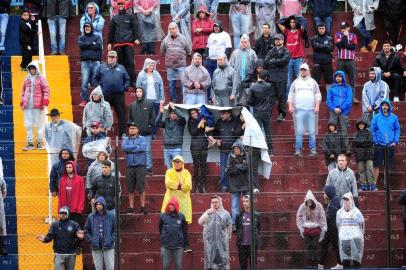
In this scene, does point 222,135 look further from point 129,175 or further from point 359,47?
point 359,47

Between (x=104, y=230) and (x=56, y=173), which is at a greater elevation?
(x=56, y=173)

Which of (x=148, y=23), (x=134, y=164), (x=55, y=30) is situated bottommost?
(x=134, y=164)

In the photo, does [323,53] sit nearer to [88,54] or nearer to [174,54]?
[174,54]

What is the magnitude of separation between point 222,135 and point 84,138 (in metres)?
2.69

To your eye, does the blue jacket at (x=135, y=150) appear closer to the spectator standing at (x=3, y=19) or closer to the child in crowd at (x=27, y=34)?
the child in crowd at (x=27, y=34)

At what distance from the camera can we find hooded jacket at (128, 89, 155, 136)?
3488cm

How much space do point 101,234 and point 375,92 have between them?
7.40 meters

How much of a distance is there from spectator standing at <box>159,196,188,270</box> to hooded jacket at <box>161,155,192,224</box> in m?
0.46

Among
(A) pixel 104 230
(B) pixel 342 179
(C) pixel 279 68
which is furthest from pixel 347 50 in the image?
(A) pixel 104 230

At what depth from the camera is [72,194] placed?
3262 cm

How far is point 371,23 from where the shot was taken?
1581 inches

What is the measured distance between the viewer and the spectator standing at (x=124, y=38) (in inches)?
1487

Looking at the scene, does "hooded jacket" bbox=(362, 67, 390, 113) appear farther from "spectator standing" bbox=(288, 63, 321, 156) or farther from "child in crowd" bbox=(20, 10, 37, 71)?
"child in crowd" bbox=(20, 10, 37, 71)

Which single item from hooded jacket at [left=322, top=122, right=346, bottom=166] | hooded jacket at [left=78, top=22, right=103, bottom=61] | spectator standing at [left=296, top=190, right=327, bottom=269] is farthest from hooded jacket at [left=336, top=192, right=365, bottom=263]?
hooded jacket at [left=78, top=22, right=103, bottom=61]
